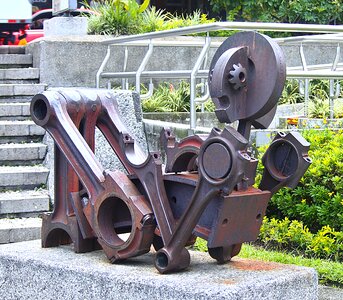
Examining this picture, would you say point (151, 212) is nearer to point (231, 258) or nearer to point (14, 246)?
point (231, 258)

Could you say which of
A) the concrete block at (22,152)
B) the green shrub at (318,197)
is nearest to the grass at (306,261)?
the green shrub at (318,197)

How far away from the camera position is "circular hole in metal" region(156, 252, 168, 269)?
357 cm

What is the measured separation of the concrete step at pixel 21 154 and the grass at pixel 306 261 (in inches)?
99.1

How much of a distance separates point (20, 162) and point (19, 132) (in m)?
0.35

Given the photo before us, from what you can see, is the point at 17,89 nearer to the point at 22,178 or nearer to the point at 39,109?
the point at 22,178

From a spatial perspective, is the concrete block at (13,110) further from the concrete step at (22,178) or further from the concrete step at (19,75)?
the concrete step at (19,75)

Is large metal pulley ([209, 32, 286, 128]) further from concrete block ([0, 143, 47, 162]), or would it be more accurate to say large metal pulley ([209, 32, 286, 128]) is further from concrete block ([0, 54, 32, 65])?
concrete block ([0, 54, 32, 65])

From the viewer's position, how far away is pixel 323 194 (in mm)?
6059

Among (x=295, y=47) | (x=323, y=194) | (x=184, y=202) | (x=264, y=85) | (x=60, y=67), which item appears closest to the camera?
(x=264, y=85)

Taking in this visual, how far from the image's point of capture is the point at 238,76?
3.39 m

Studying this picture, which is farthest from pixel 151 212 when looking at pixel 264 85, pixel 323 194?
pixel 323 194

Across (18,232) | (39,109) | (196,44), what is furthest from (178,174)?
(196,44)

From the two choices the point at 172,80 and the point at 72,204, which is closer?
the point at 72,204

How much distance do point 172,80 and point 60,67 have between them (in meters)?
2.31
